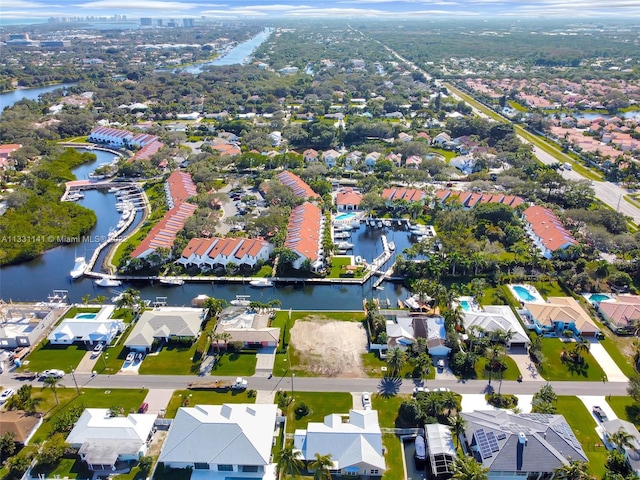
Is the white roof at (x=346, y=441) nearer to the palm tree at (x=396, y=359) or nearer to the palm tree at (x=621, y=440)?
the palm tree at (x=396, y=359)

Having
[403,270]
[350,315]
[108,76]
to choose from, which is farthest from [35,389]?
[108,76]

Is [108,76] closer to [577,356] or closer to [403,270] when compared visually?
[403,270]

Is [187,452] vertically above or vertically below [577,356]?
above

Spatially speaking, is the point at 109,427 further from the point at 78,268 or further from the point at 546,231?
the point at 546,231

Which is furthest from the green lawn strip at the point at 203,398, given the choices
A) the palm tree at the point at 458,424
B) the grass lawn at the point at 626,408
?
the grass lawn at the point at 626,408

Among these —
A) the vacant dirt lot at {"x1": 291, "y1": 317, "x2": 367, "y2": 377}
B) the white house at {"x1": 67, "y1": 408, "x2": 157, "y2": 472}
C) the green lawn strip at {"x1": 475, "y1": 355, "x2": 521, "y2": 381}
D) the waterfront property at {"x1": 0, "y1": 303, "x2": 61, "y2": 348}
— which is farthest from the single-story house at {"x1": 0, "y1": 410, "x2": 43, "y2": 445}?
the green lawn strip at {"x1": 475, "y1": 355, "x2": 521, "y2": 381}
